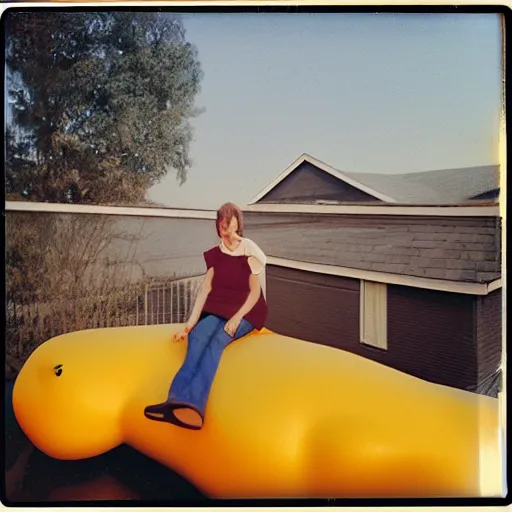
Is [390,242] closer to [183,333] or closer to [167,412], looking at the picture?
[183,333]

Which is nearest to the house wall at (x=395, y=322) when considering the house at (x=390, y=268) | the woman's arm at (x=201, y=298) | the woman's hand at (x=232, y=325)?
the house at (x=390, y=268)

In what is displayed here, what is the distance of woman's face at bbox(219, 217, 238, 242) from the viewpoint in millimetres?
2227

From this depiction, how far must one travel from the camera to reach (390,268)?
2182mm

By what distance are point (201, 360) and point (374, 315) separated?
80cm

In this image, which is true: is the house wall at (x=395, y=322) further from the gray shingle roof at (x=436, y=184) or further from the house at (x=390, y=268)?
the gray shingle roof at (x=436, y=184)

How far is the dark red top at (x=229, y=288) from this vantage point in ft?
7.37

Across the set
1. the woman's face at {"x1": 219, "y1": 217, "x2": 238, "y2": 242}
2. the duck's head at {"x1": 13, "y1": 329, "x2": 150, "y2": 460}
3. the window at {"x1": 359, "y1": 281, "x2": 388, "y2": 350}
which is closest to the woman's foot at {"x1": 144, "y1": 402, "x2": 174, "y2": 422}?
the duck's head at {"x1": 13, "y1": 329, "x2": 150, "y2": 460}

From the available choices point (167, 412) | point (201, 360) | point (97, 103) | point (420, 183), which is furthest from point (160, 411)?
point (420, 183)

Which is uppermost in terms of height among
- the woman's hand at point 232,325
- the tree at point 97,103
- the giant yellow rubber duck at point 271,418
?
the tree at point 97,103

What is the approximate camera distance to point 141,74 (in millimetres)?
2232

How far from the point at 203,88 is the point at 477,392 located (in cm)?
183

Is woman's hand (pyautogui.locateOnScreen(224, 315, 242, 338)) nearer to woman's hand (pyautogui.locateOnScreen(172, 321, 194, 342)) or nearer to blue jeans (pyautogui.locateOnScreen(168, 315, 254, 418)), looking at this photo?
blue jeans (pyautogui.locateOnScreen(168, 315, 254, 418))

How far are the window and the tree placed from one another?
981 millimetres

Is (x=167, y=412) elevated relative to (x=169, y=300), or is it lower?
lower
